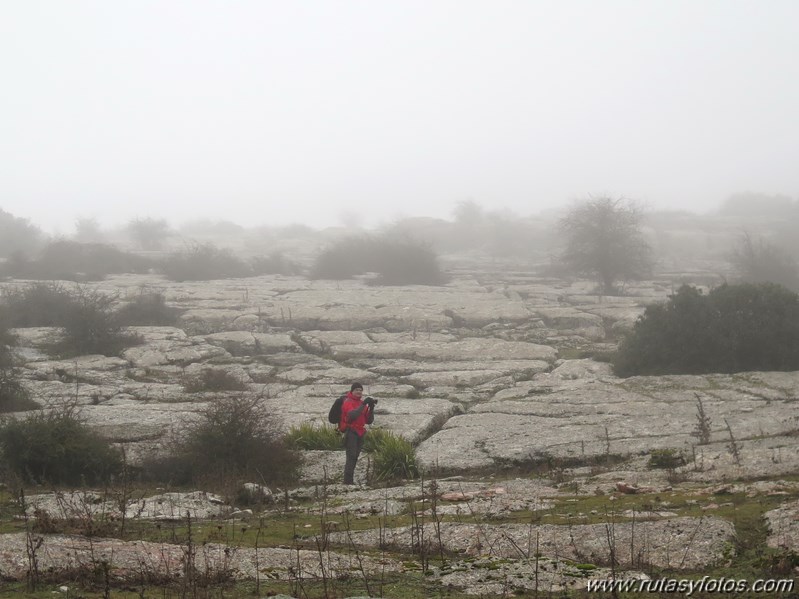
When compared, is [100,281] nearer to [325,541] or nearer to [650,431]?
[650,431]

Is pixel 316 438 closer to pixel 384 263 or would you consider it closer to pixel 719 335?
pixel 719 335

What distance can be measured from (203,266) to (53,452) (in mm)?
23165

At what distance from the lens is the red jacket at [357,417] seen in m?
9.48

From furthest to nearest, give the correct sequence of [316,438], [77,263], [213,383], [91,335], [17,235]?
[17,235] → [77,263] → [91,335] → [213,383] → [316,438]

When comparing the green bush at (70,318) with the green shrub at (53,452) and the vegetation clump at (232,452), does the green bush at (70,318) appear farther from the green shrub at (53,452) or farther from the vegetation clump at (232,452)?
the vegetation clump at (232,452)

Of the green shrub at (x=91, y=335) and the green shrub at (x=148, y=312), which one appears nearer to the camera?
the green shrub at (x=91, y=335)

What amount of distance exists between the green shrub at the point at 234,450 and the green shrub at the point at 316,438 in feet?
2.23

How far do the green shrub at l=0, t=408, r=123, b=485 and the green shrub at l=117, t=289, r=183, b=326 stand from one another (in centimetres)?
1050

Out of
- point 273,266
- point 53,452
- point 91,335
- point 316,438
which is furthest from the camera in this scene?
point 273,266

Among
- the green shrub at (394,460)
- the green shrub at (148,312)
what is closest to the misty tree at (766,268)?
the green shrub at (148,312)

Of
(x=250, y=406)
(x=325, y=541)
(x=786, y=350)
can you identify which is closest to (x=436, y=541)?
(x=325, y=541)

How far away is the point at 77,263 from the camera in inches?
1226

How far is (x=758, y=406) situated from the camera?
1145 centimetres

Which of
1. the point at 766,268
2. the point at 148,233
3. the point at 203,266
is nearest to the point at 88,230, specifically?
the point at 148,233
